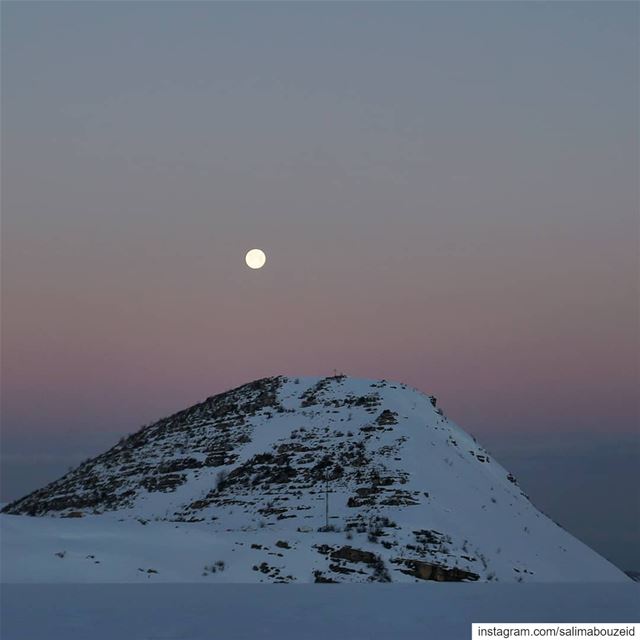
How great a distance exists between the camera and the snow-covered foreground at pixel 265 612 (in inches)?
816

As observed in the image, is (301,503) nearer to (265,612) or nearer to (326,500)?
(326,500)

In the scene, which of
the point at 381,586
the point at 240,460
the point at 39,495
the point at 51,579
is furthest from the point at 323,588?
the point at 39,495

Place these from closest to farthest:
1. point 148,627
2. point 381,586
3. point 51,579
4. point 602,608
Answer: point 148,627, point 602,608, point 51,579, point 381,586

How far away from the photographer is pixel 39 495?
8000cm

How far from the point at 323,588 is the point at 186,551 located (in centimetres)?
818

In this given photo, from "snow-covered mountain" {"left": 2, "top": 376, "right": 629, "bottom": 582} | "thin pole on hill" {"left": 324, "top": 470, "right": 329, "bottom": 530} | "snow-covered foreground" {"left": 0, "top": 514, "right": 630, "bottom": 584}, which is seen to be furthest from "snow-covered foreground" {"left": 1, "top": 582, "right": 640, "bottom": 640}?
"thin pole on hill" {"left": 324, "top": 470, "right": 329, "bottom": 530}

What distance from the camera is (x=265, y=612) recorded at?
1019 inches

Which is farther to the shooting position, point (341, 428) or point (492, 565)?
point (341, 428)

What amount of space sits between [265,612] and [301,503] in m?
34.7

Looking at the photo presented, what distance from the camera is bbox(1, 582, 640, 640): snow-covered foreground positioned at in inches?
816

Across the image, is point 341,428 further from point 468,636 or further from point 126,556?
point 468,636

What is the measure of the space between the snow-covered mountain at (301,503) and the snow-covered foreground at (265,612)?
7.17 metres

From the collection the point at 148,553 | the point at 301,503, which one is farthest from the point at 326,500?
the point at 148,553

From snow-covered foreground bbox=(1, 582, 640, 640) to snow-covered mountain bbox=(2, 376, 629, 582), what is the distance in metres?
7.17
